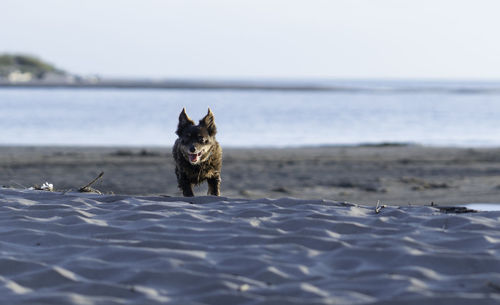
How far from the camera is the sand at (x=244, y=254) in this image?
423cm

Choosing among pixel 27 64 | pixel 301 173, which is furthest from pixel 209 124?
pixel 27 64

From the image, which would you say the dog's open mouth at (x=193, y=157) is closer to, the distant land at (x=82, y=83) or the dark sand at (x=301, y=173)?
the dark sand at (x=301, y=173)

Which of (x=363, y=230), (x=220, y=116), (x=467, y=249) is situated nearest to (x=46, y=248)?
(x=363, y=230)

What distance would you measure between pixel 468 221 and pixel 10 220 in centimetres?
402

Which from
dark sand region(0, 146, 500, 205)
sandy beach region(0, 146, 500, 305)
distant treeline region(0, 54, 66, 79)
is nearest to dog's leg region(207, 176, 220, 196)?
sandy beach region(0, 146, 500, 305)

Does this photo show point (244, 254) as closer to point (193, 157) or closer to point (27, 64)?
point (193, 157)

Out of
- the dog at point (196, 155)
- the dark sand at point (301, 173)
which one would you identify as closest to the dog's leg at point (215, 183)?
the dog at point (196, 155)

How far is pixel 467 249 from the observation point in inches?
206

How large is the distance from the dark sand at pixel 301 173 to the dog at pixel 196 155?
5.03 m

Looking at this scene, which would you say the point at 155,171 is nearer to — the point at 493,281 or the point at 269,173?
the point at 269,173

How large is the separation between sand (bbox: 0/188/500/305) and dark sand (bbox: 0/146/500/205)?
6207 mm

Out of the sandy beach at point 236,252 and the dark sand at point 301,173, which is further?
the dark sand at point 301,173

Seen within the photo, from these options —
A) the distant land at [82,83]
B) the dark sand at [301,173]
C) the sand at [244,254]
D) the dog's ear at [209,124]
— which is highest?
the distant land at [82,83]

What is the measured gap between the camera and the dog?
7.87 m
